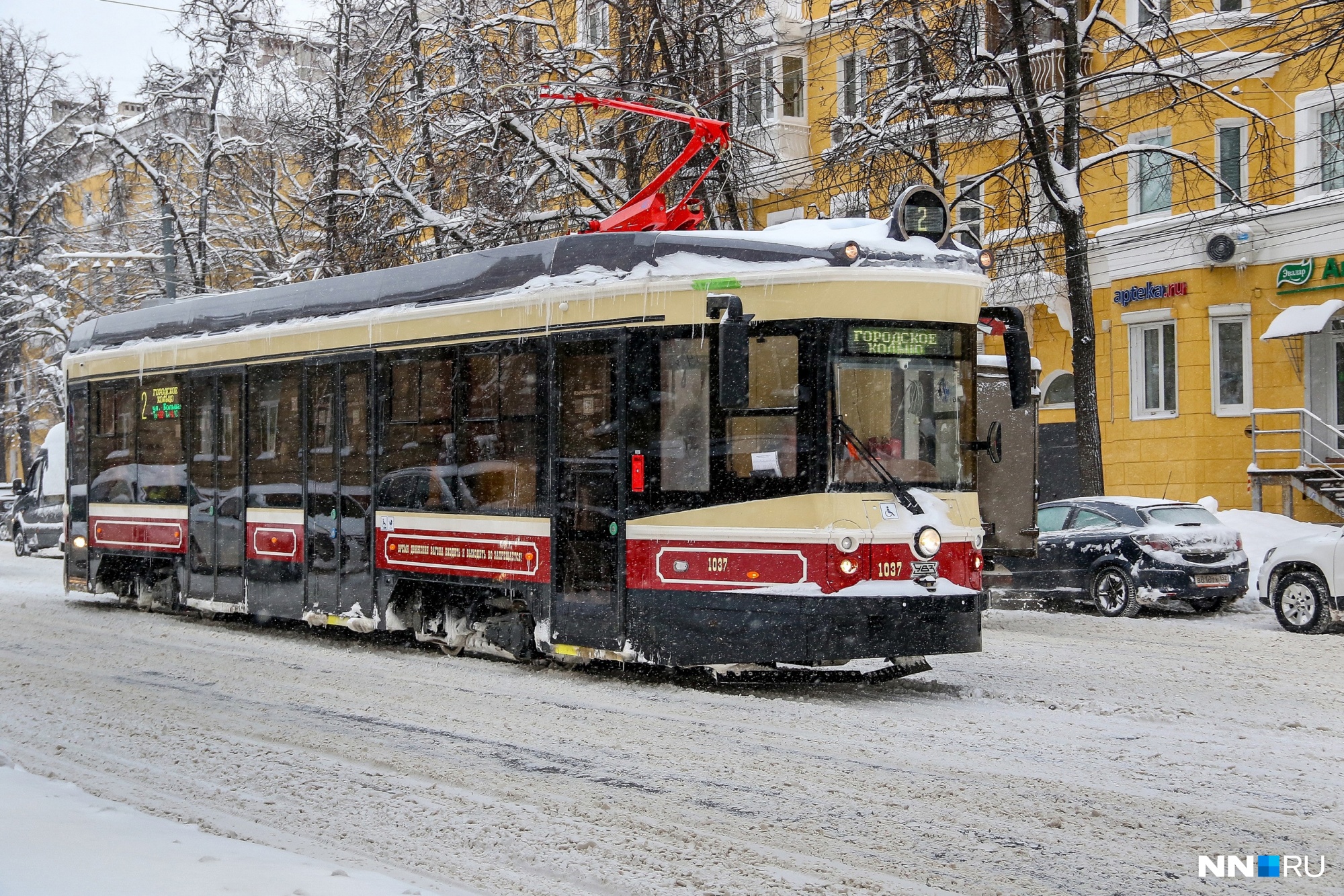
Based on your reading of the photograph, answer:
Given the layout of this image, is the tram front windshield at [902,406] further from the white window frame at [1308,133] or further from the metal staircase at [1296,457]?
the white window frame at [1308,133]

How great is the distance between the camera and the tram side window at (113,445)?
17.4 m

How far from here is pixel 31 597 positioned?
20.6m

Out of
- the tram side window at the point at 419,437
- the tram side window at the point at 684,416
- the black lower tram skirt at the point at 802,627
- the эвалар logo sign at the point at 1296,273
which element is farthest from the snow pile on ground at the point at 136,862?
the эвалар logo sign at the point at 1296,273

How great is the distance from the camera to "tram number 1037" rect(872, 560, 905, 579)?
10.3 metres

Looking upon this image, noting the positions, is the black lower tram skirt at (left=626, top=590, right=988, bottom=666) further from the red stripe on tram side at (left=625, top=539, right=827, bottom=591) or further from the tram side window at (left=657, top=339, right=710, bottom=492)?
the tram side window at (left=657, top=339, right=710, bottom=492)

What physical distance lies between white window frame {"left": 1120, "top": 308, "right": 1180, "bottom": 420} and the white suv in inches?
476

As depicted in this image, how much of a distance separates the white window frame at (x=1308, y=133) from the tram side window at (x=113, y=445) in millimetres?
20404

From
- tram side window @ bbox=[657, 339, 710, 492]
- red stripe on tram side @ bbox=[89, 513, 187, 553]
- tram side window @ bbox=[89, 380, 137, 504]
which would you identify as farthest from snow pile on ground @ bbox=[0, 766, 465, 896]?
tram side window @ bbox=[89, 380, 137, 504]

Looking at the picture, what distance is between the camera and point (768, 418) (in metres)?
10.4

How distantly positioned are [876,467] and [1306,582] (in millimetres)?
8326

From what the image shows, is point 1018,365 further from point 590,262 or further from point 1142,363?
point 1142,363

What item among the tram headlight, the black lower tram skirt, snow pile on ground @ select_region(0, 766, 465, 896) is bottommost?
snow pile on ground @ select_region(0, 766, 465, 896)

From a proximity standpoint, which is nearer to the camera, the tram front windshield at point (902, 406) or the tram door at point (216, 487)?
the tram front windshield at point (902, 406)

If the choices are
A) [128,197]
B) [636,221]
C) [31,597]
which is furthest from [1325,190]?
[128,197]
